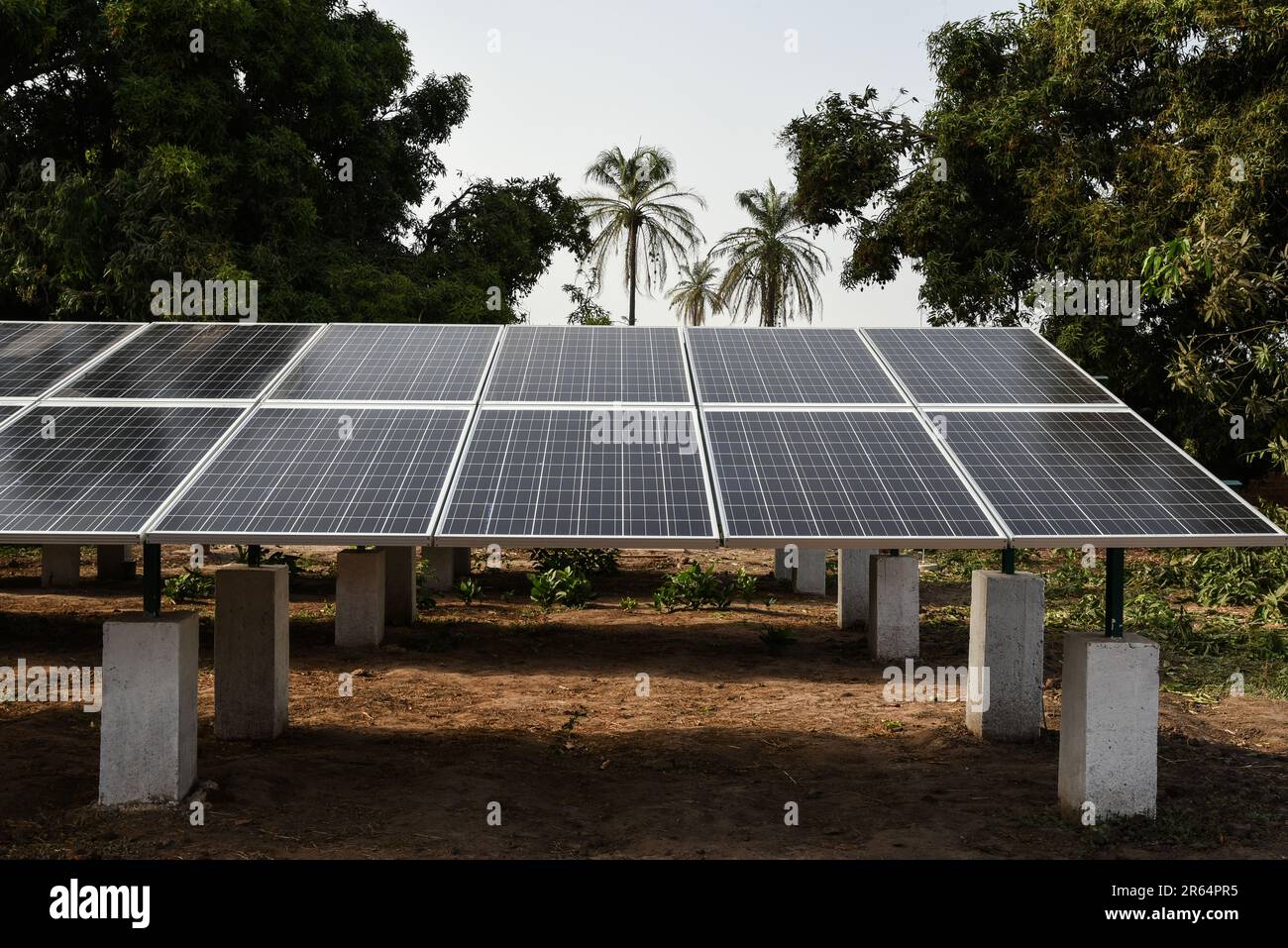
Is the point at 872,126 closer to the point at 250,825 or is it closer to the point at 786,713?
the point at 786,713

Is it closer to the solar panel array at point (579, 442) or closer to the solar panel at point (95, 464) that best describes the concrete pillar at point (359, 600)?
the solar panel array at point (579, 442)

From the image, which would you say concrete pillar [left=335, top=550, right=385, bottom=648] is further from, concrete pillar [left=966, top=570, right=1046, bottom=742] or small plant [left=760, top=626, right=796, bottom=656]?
concrete pillar [left=966, top=570, right=1046, bottom=742]

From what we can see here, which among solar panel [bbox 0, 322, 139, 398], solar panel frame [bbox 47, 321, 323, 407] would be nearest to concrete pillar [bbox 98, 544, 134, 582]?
solar panel [bbox 0, 322, 139, 398]

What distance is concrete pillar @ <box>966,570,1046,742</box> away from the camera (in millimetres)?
11812

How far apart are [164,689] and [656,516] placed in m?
4.38

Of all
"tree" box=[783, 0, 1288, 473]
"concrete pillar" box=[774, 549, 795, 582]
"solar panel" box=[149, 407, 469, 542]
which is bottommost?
"concrete pillar" box=[774, 549, 795, 582]

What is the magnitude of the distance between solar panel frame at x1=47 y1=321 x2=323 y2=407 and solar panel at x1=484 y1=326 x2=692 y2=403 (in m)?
2.21

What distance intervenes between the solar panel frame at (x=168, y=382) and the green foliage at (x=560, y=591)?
981 cm

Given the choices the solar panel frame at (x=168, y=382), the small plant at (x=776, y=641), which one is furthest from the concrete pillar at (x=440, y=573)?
the solar panel frame at (x=168, y=382)

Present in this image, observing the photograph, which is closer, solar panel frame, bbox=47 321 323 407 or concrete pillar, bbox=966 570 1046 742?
solar panel frame, bbox=47 321 323 407

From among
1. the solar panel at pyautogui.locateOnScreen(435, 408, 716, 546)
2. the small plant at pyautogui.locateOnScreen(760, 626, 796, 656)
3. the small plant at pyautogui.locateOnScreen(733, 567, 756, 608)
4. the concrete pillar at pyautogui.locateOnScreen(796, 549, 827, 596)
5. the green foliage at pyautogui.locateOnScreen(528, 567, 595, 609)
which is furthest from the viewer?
the concrete pillar at pyautogui.locateOnScreen(796, 549, 827, 596)

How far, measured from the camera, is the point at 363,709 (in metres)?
13.4
